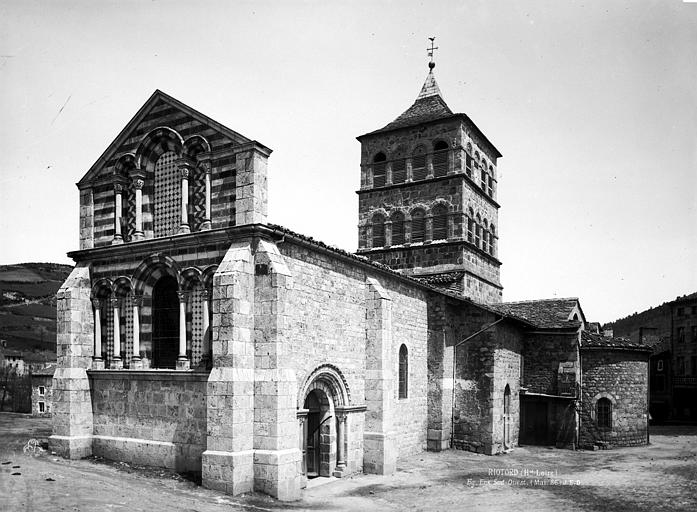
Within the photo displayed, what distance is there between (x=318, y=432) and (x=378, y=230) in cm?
1572

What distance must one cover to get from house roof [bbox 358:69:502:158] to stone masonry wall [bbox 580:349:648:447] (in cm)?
1213

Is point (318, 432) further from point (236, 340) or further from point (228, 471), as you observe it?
point (236, 340)

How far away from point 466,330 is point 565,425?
655cm

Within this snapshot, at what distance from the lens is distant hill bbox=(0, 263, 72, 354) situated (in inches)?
2092

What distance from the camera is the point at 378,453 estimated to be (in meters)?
18.1

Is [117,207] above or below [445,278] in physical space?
above

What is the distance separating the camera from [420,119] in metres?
31.5

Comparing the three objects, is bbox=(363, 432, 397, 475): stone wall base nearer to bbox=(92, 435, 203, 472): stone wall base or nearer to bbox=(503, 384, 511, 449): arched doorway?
bbox=(92, 435, 203, 472): stone wall base

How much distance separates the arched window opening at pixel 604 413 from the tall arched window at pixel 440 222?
387 inches

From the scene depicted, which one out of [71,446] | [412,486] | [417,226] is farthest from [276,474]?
[417,226]

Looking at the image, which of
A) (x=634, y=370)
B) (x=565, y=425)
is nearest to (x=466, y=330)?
(x=565, y=425)

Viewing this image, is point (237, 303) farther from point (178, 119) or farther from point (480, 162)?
point (480, 162)

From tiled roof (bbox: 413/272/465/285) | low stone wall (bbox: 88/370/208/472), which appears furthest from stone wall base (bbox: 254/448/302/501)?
tiled roof (bbox: 413/272/465/285)

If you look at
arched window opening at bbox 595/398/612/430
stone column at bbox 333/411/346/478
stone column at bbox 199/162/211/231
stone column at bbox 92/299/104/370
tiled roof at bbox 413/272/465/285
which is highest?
stone column at bbox 199/162/211/231
